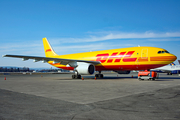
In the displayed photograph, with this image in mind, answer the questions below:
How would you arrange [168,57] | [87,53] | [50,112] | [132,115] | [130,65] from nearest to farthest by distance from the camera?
[132,115] < [50,112] < [168,57] < [130,65] < [87,53]

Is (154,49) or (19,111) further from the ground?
(154,49)

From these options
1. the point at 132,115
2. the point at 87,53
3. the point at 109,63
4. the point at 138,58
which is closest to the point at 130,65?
the point at 138,58

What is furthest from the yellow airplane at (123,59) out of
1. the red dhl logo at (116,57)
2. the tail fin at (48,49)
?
the tail fin at (48,49)

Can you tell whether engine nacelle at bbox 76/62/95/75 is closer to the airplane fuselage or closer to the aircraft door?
the airplane fuselage

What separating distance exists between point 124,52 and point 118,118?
68.0 ft

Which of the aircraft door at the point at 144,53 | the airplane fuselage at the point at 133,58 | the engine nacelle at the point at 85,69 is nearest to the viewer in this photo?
the airplane fuselage at the point at 133,58

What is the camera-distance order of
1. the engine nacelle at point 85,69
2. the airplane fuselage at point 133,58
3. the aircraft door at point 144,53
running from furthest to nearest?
1. the engine nacelle at point 85,69
2. the aircraft door at point 144,53
3. the airplane fuselage at point 133,58

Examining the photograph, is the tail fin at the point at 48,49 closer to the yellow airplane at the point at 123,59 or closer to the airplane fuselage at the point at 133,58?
the yellow airplane at the point at 123,59

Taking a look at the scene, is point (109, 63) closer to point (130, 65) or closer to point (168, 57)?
point (130, 65)

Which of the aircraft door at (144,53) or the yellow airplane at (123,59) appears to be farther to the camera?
the aircraft door at (144,53)

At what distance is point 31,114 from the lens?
18.5 ft

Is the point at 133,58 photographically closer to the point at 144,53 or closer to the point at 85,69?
the point at 144,53

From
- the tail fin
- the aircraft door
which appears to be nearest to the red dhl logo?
the aircraft door

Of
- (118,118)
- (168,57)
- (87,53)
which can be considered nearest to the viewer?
(118,118)
